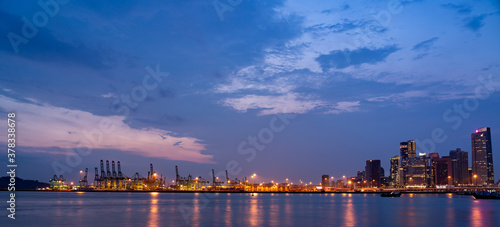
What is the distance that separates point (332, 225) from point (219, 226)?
15020 mm

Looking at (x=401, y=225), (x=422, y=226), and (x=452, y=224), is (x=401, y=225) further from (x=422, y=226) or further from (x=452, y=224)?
(x=452, y=224)

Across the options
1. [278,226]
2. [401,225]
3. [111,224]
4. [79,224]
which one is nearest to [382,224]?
[401,225]

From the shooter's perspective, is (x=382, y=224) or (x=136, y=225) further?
(x=382, y=224)

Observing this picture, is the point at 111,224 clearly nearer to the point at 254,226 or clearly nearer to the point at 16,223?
the point at 16,223

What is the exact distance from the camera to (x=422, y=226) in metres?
52.5

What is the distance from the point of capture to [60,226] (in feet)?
166

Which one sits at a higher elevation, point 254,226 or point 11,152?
point 11,152

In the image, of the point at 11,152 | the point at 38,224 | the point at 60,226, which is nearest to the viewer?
the point at 11,152

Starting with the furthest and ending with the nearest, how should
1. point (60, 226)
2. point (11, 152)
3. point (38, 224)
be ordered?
point (38, 224) → point (60, 226) → point (11, 152)

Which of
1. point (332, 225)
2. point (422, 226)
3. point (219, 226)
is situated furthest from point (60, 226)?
point (422, 226)

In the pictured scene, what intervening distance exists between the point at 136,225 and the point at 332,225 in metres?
25.4

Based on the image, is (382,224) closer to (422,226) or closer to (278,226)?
(422,226)

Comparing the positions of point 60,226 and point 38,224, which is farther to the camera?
point 38,224

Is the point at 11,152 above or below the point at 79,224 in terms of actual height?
above
